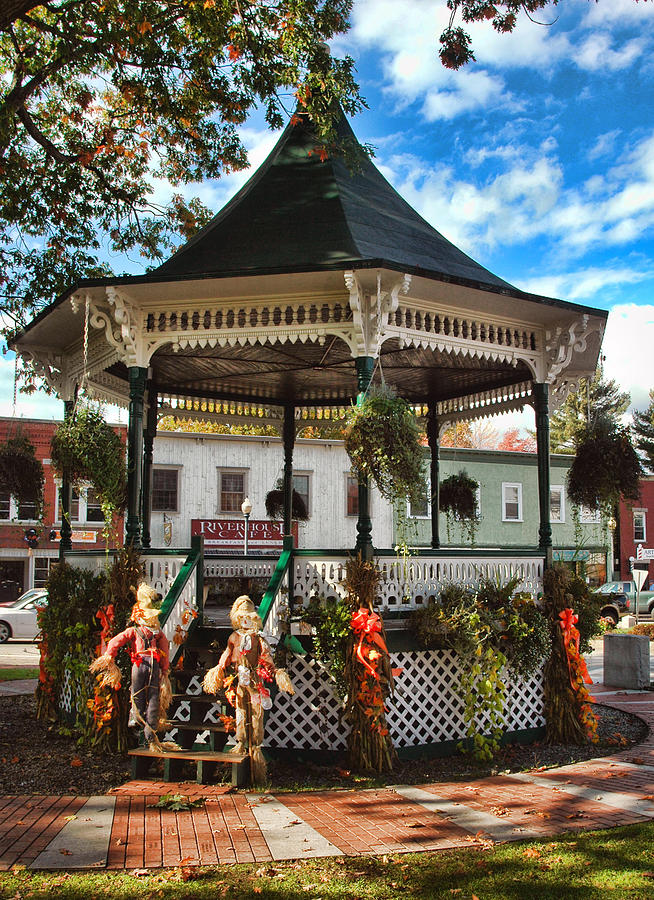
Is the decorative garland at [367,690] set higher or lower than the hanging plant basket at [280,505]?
lower

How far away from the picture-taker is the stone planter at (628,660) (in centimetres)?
1331

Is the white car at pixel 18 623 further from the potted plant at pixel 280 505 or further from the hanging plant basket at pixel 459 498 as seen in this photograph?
the hanging plant basket at pixel 459 498

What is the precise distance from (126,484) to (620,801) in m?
6.13

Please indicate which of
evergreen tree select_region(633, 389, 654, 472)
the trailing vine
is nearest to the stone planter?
the trailing vine

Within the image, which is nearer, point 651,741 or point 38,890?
point 38,890

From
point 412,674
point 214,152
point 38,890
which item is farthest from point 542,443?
point 214,152

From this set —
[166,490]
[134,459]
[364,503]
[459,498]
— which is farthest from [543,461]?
[166,490]

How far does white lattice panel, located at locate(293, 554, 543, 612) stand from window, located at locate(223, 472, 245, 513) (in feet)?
67.7

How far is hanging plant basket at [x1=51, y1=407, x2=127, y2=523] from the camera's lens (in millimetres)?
8508

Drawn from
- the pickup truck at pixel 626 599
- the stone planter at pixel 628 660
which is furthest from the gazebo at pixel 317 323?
the pickup truck at pixel 626 599

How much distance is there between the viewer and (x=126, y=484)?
9.03 meters

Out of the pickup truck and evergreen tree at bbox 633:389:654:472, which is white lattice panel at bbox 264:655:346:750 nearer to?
the pickup truck

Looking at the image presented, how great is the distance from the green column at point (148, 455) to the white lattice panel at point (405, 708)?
Result: 4753 mm

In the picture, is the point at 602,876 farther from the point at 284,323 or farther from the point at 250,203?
the point at 250,203
